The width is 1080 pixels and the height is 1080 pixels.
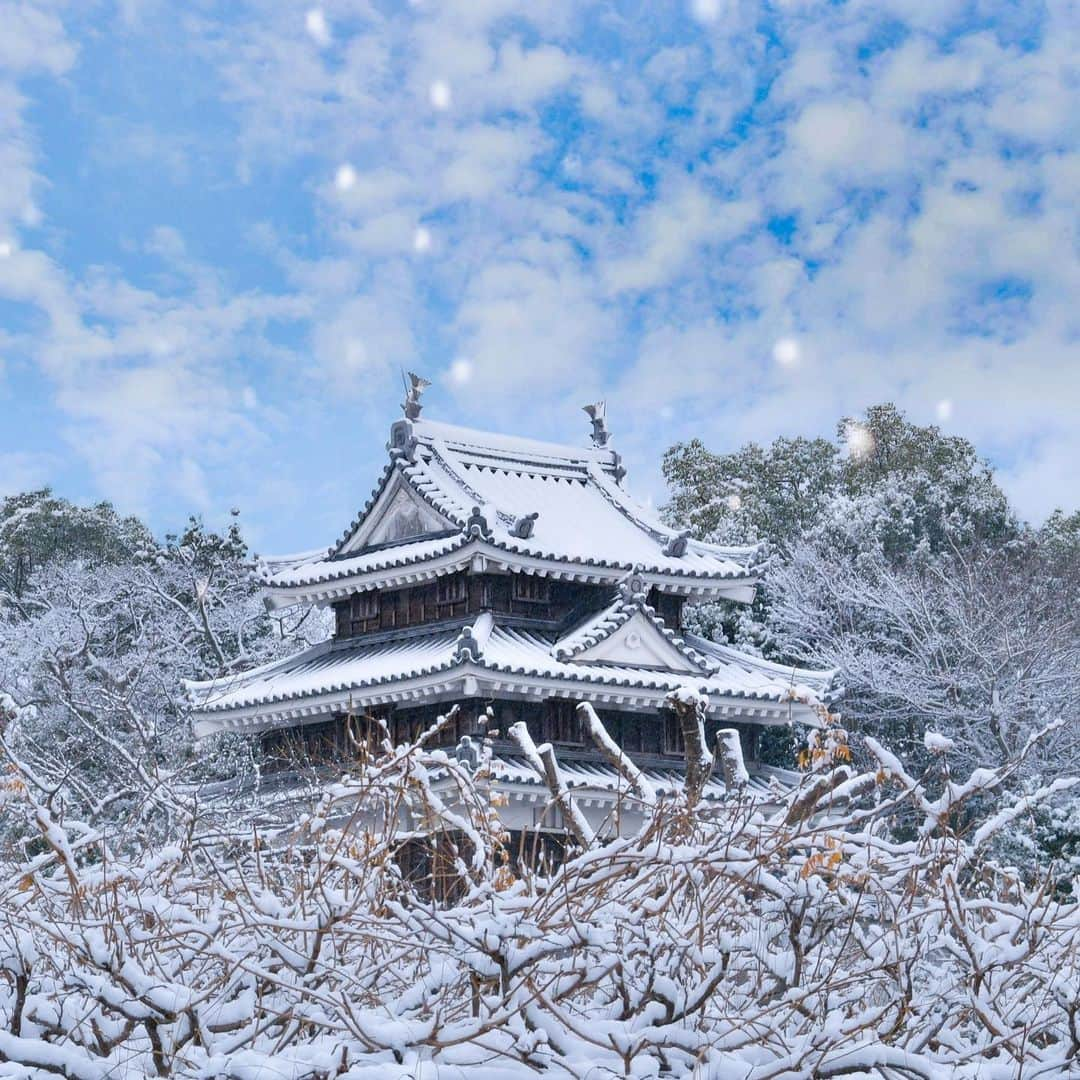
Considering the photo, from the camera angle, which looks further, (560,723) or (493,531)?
(560,723)

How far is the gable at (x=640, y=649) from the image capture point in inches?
731

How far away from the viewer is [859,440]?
1540 inches

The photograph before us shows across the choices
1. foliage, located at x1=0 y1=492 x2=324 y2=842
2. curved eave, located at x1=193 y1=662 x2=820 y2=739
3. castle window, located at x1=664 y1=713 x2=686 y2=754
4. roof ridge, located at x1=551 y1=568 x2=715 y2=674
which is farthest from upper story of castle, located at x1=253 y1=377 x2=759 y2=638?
foliage, located at x1=0 y1=492 x2=324 y2=842

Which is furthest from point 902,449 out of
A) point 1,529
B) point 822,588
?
point 1,529

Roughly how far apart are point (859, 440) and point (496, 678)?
24332mm

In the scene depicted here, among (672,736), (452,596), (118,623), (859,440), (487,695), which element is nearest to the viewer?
(487,695)

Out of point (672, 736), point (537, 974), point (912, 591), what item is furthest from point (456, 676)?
point (537, 974)

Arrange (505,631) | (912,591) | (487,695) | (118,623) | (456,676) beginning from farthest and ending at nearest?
(118,623) < (912,591) < (505,631) < (487,695) < (456,676)

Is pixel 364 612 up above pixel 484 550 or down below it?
above

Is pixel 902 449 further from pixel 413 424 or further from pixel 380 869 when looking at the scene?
pixel 380 869

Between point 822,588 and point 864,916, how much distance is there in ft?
80.6

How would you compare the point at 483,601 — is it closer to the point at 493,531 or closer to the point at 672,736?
the point at 493,531

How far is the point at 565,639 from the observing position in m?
18.9

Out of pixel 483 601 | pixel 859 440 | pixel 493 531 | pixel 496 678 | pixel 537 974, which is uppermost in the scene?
pixel 859 440
